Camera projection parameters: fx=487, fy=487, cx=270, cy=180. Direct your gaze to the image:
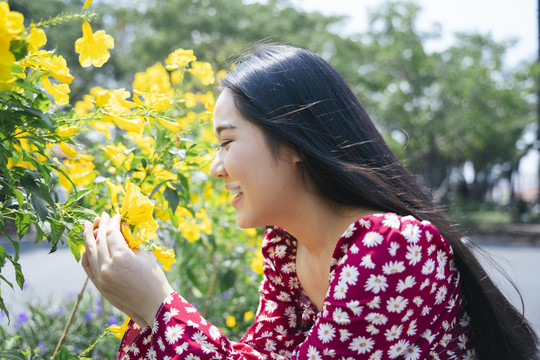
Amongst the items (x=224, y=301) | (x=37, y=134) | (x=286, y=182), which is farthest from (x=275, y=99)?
(x=224, y=301)

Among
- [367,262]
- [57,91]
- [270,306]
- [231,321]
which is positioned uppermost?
[57,91]

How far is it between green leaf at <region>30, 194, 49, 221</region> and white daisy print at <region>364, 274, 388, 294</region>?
0.58 m

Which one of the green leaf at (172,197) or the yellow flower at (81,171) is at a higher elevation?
the yellow flower at (81,171)

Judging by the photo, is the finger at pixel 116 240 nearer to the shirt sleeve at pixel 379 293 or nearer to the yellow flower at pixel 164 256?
the yellow flower at pixel 164 256

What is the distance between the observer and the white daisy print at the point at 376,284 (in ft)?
2.86

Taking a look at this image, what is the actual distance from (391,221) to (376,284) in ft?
0.40

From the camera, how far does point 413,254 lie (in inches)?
35.2

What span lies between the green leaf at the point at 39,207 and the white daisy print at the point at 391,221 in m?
0.61

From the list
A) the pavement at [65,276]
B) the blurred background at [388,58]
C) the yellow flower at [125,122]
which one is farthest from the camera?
the blurred background at [388,58]

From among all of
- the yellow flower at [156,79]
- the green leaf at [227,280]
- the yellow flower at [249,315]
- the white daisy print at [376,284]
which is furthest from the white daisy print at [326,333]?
the yellow flower at [249,315]

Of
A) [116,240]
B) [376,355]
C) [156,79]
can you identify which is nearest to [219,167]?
[116,240]

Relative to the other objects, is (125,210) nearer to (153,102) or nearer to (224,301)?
(153,102)

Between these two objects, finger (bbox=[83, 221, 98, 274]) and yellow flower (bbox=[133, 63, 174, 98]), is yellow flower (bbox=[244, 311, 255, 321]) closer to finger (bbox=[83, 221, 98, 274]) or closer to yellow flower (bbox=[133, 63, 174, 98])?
yellow flower (bbox=[133, 63, 174, 98])

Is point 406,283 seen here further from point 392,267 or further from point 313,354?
point 313,354
